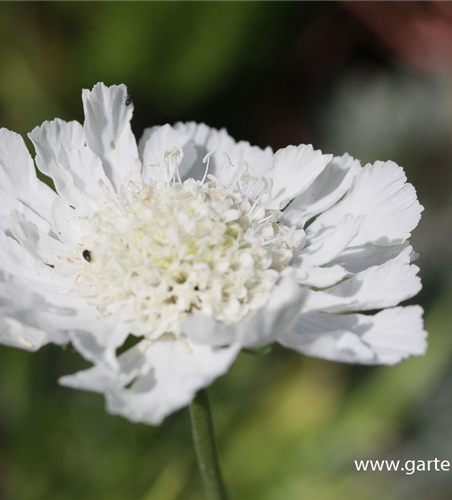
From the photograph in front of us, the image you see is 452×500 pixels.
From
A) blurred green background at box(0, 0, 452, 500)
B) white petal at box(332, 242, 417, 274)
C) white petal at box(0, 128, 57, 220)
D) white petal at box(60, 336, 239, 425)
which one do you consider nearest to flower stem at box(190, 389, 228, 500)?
white petal at box(60, 336, 239, 425)

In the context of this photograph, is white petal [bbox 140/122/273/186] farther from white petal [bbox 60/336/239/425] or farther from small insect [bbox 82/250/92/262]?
white petal [bbox 60/336/239/425]

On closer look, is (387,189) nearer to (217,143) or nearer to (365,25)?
(217,143)

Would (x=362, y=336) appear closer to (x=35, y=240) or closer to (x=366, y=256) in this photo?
(x=366, y=256)

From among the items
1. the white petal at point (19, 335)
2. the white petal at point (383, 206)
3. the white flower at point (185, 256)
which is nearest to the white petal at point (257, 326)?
the white flower at point (185, 256)

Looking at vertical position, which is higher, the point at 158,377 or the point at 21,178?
the point at 21,178

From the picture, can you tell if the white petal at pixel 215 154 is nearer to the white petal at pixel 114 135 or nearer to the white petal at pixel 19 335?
the white petal at pixel 114 135

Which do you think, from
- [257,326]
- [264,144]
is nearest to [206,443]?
[257,326]

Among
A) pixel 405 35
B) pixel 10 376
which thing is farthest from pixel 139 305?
pixel 405 35
